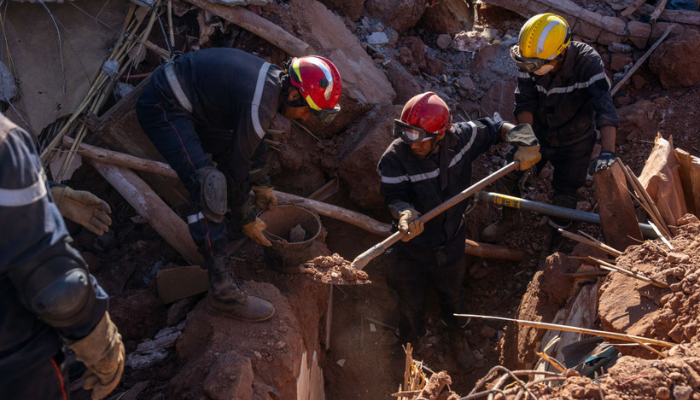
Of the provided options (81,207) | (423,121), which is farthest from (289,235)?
(81,207)

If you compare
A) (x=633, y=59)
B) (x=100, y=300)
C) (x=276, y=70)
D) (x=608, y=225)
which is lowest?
(x=100, y=300)

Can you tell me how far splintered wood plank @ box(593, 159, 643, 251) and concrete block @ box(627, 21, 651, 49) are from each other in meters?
3.75

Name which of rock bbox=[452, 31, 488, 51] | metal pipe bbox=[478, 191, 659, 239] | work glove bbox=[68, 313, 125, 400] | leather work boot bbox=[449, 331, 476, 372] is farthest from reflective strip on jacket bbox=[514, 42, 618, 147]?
work glove bbox=[68, 313, 125, 400]

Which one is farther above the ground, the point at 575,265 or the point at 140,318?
the point at 575,265

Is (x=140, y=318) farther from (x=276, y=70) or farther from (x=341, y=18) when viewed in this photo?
(x=341, y=18)

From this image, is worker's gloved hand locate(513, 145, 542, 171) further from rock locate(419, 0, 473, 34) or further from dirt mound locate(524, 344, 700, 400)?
rock locate(419, 0, 473, 34)

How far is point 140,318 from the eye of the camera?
370cm

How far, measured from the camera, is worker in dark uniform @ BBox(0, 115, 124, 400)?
5.43 feet

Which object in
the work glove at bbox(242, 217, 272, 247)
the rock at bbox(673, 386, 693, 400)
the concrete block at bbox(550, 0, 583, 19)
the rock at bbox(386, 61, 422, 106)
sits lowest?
the work glove at bbox(242, 217, 272, 247)

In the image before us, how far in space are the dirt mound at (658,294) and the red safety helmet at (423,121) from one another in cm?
143

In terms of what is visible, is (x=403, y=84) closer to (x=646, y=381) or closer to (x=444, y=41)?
(x=444, y=41)

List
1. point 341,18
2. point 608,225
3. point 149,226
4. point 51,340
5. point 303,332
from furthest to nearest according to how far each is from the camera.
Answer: point 341,18
point 149,226
point 303,332
point 608,225
point 51,340

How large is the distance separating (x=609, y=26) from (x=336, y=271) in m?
5.13

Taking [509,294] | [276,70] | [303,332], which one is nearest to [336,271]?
[303,332]
